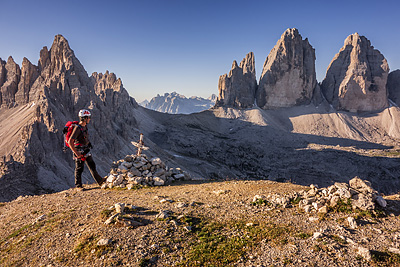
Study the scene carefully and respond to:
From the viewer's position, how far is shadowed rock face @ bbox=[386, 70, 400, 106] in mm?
123262

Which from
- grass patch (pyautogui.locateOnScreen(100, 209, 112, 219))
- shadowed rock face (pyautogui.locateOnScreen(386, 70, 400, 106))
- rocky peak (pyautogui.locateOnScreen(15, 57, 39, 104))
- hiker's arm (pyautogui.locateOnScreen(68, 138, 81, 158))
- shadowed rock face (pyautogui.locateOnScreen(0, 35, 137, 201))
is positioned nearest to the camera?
grass patch (pyautogui.locateOnScreen(100, 209, 112, 219))

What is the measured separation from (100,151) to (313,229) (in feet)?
179

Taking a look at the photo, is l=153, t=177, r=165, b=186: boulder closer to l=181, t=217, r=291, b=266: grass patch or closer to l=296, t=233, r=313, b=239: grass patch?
l=181, t=217, r=291, b=266: grass patch

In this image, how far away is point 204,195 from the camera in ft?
37.4

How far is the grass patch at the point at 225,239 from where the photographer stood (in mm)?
5771

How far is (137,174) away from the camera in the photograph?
45.9 ft

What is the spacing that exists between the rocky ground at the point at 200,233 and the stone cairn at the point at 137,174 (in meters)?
2.72

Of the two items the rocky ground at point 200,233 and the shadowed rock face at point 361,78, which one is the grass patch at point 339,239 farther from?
the shadowed rock face at point 361,78

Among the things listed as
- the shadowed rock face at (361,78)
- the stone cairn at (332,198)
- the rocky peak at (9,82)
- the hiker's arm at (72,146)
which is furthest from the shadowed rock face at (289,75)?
the hiker's arm at (72,146)

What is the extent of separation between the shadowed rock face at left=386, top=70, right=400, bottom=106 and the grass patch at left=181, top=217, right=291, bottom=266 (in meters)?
162

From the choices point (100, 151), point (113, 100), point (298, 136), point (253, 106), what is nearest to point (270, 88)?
point (253, 106)

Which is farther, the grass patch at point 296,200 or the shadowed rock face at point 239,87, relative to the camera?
the shadowed rock face at point 239,87

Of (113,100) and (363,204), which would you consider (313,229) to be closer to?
(363,204)

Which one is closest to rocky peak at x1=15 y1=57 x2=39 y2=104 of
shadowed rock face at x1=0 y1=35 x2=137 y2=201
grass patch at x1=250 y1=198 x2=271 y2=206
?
shadowed rock face at x1=0 y1=35 x2=137 y2=201
